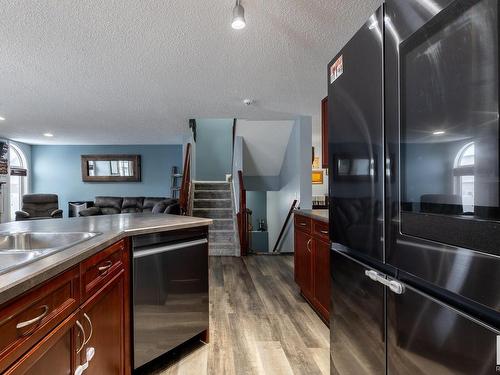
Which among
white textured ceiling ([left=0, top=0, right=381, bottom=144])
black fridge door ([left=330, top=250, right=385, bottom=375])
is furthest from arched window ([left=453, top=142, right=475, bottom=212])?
white textured ceiling ([left=0, top=0, right=381, bottom=144])

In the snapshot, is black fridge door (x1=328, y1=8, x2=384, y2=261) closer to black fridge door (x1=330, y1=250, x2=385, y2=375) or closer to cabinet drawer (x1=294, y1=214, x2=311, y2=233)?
black fridge door (x1=330, y1=250, x2=385, y2=375)

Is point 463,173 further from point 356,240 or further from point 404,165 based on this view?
point 356,240

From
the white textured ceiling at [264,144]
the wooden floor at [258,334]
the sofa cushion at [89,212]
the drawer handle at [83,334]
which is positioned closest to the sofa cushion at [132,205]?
the sofa cushion at [89,212]

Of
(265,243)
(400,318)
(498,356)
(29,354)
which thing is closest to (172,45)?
(29,354)

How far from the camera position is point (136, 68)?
2.72m

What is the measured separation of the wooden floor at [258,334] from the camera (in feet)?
5.73

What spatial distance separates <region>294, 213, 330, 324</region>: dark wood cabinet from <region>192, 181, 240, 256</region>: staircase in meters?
1.96

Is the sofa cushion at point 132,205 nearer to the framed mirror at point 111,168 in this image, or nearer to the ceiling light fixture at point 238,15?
the framed mirror at point 111,168

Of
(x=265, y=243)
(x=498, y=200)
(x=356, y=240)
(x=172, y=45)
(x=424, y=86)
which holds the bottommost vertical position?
(x=265, y=243)

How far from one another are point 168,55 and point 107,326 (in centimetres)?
211

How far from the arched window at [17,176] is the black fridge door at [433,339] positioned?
866 cm

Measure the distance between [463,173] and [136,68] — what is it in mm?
2834

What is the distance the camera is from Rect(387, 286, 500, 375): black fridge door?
1.98 ft

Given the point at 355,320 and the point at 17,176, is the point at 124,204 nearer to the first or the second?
→ the point at 17,176
